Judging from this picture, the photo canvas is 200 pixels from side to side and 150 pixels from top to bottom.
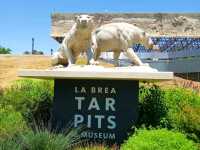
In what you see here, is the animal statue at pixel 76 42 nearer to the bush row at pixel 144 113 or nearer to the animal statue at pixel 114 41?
the animal statue at pixel 114 41

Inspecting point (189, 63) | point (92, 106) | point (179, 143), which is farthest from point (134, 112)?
point (189, 63)

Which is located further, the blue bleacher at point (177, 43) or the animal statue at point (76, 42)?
the blue bleacher at point (177, 43)

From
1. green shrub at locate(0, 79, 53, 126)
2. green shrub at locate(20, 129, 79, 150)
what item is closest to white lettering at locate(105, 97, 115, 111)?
green shrub at locate(20, 129, 79, 150)

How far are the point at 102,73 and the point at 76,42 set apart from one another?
102 cm

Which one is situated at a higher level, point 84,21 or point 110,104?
point 84,21

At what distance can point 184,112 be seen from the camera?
38.9 feet

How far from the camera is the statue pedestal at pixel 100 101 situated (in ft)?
34.4

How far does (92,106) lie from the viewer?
34.9 ft

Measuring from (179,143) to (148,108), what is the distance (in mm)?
2501

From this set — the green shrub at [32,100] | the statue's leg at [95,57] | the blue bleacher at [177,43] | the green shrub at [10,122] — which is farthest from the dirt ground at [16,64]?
the blue bleacher at [177,43]

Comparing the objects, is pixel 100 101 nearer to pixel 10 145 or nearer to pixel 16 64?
pixel 10 145

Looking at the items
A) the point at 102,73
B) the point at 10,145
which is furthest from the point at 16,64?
the point at 10,145

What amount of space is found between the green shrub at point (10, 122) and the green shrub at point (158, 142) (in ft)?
6.57

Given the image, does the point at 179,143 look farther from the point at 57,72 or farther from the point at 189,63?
the point at 189,63
